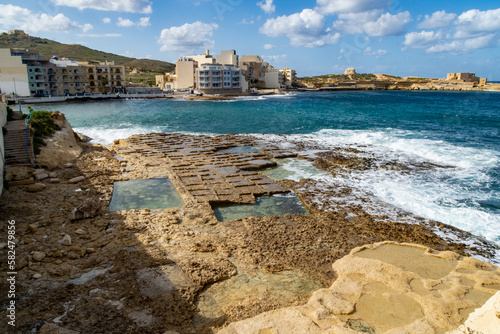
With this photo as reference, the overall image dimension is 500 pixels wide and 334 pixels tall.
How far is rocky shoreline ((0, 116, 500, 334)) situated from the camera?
6.97m

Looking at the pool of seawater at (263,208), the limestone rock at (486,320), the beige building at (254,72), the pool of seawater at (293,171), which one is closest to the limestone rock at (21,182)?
the pool of seawater at (263,208)

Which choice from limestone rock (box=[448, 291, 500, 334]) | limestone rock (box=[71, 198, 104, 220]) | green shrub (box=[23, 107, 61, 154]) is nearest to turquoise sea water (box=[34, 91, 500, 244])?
green shrub (box=[23, 107, 61, 154])

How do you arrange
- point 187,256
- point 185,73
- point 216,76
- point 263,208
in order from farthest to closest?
1. point 185,73
2. point 216,76
3. point 263,208
4. point 187,256

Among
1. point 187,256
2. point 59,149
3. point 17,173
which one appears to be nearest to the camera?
point 187,256

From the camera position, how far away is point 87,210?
468 inches

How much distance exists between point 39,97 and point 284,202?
78574mm

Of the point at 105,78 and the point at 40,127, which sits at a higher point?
the point at 105,78

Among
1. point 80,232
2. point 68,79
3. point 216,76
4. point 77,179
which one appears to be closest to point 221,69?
point 216,76

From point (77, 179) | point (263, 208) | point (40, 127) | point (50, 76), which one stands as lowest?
point (263, 208)

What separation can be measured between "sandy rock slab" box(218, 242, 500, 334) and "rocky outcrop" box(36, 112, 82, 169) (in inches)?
648

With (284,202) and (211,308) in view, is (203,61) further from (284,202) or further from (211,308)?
(211,308)

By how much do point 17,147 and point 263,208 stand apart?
13754mm

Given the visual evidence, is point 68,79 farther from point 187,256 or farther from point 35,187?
point 187,256

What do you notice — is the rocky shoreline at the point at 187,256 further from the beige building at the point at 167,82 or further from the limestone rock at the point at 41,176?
the beige building at the point at 167,82
